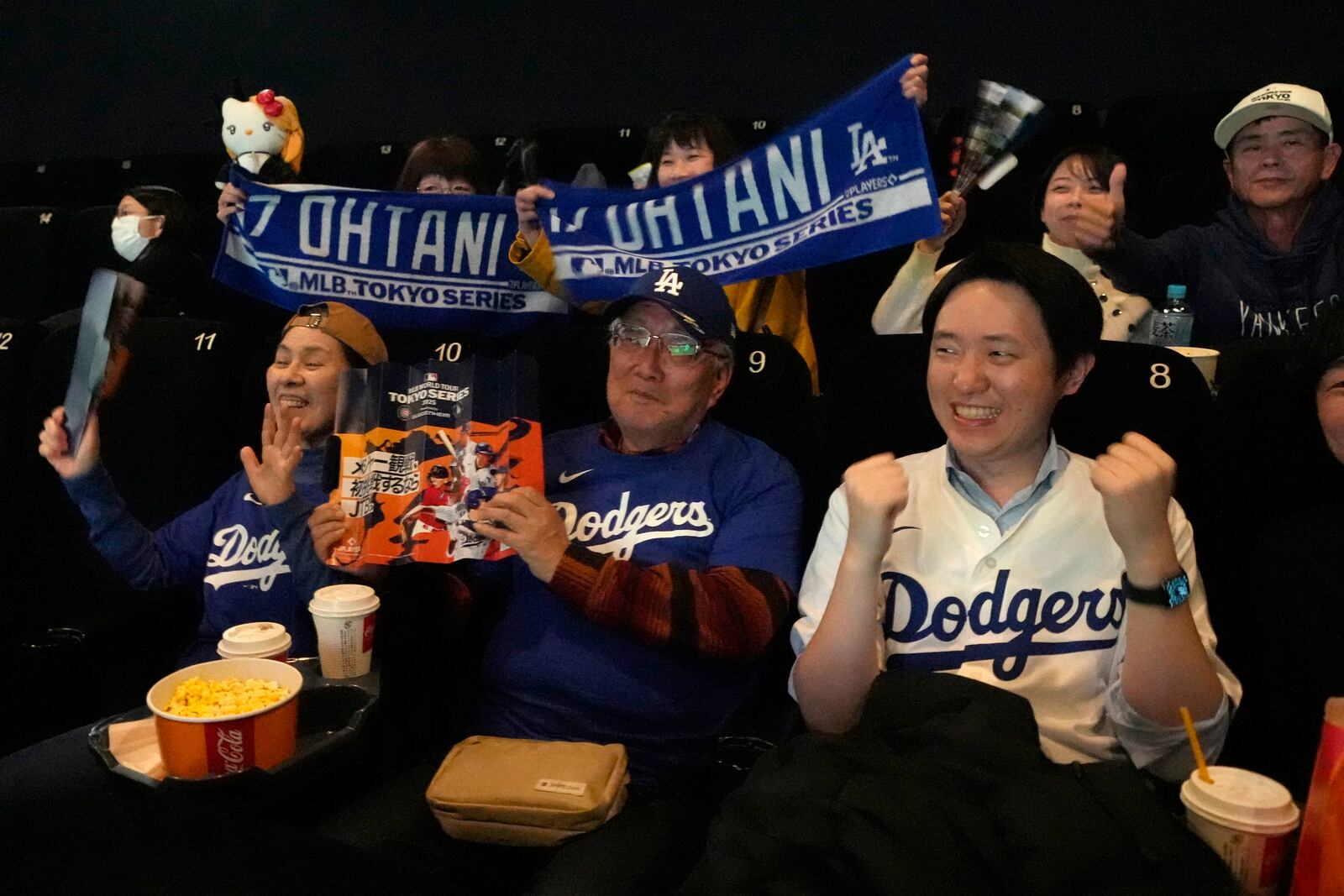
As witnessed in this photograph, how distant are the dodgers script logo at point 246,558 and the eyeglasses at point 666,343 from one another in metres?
0.67

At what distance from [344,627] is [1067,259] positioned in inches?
71.5

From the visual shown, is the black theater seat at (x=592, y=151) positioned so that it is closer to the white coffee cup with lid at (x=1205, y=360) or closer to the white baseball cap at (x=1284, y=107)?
the white baseball cap at (x=1284, y=107)

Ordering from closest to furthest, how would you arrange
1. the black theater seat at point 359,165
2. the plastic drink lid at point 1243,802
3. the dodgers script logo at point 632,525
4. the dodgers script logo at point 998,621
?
the plastic drink lid at point 1243,802, the dodgers script logo at point 998,621, the dodgers script logo at point 632,525, the black theater seat at point 359,165

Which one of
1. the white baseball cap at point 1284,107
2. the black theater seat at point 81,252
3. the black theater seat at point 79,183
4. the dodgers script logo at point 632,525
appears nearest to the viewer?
the dodgers script logo at point 632,525

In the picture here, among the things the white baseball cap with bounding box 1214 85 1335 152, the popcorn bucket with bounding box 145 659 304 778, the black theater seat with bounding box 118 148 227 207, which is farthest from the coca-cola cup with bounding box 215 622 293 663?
the black theater seat with bounding box 118 148 227 207

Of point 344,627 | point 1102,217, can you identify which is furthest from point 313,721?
point 1102,217

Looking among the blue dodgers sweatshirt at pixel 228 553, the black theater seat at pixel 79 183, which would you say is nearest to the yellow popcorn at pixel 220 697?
the blue dodgers sweatshirt at pixel 228 553

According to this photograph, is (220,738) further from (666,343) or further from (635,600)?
(666,343)

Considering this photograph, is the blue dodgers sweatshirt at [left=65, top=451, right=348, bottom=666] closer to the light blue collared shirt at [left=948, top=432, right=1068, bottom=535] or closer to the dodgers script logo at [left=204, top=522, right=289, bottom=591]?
the dodgers script logo at [left=204, top=522, right=289, bottom=591]

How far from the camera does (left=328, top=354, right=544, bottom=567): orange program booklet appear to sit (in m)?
1.47

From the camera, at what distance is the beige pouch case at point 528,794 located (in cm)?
125

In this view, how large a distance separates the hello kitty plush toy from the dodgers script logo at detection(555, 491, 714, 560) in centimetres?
188

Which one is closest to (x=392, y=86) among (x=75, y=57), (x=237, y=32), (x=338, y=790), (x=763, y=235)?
(x=237, y=32)

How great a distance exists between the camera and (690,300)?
170 cm
